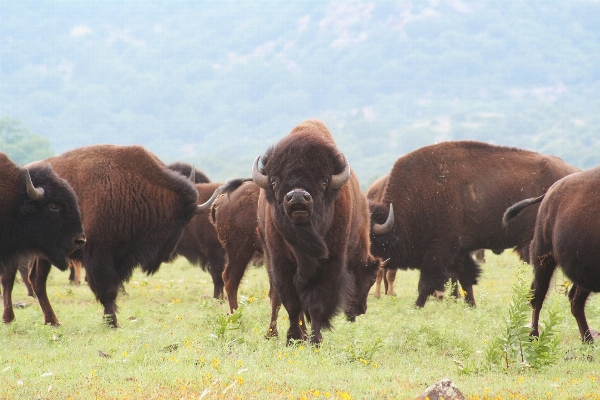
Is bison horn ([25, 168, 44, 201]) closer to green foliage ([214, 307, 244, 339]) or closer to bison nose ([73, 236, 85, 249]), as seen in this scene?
bison nose ([73, 236, 85, 249])

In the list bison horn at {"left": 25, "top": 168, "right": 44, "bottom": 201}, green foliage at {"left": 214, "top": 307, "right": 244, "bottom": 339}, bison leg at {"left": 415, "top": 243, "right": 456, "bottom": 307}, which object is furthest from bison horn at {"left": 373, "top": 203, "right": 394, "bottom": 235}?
bison horn at {"left": 25, "top": 168, "right": 44, "bottom": 201}

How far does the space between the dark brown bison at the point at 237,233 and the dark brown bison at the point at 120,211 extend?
78 centimetres

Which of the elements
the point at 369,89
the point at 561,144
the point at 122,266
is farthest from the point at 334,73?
the point at 122,266

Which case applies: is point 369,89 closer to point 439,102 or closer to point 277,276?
point 439,102

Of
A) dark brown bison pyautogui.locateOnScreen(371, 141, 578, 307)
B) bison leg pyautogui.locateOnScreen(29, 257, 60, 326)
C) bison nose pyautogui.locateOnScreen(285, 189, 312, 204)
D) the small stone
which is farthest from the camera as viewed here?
dark brown bison pyautogui.locateOnScreen(371, 141, 578, 307)

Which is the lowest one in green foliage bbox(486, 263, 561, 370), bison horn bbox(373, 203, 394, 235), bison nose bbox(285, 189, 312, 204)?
bison horn bbox(373, 203, 394, 235)

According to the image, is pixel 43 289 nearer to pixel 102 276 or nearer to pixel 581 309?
pixel 102 276

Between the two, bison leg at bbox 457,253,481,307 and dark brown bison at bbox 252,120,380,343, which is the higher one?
dark brown bison at bbox 252,120,380,343

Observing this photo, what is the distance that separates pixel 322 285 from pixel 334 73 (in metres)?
190

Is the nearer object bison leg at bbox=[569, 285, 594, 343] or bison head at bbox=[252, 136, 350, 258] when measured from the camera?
bison head at bbox=[252, 136, 350, 258]

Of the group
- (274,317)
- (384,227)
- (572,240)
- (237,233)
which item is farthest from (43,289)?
(572,240)

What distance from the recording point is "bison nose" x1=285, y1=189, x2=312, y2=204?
6902 mm

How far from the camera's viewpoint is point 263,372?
627cm

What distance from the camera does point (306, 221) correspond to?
7078 mm
